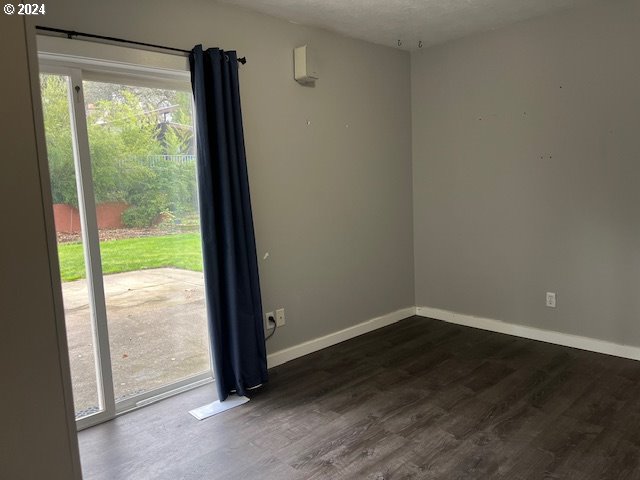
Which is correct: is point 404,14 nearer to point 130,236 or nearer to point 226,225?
point 226,225

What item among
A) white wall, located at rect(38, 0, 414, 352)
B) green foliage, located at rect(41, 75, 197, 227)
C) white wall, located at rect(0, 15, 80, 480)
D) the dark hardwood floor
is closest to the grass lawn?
green foliage, located at rect(41, 75, 197, 227)

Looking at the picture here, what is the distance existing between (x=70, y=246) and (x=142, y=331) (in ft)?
2.20

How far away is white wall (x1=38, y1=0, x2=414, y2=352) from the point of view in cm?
289

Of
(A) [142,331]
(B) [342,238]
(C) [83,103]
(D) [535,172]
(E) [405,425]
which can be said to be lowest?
(E) [405,425]

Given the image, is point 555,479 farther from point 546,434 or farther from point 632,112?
point 632,112

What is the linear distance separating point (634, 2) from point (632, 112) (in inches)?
27.5

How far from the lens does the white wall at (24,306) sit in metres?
1.14

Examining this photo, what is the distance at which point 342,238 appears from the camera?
3.81 m

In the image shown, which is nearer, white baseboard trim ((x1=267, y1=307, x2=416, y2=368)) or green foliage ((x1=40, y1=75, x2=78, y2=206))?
green foliage ((x1=40, y1=75, x2=78, y2=206))

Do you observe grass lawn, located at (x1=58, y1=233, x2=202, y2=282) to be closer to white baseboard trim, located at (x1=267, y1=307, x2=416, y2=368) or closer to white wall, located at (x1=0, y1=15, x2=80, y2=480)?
white baseboard trim, located at (x1=267, y1=307, x2=416, y2=368)

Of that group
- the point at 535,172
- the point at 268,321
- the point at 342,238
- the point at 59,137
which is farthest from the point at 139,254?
the point at 535,172

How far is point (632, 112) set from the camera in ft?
10.2

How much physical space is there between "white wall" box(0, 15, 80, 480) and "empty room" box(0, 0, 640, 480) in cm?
2

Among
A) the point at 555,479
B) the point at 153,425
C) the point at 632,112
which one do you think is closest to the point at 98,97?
the point at 153,425
